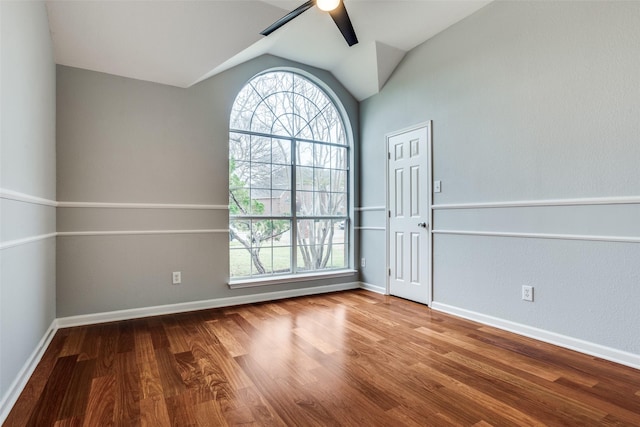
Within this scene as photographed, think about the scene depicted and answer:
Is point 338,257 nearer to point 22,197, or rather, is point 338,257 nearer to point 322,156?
point 322,156

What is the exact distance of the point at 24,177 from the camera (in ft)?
5.80

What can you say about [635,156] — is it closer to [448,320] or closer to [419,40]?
[448,320]

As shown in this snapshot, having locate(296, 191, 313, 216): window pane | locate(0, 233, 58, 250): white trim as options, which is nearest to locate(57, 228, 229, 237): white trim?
locate(0, 233, 58, 250): white trim

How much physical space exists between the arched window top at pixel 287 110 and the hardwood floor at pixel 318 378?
216 cm

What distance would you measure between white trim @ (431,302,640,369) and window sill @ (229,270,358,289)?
54.9 inches

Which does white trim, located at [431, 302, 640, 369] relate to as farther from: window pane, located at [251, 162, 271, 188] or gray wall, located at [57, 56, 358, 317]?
window pane, located at [251, 162, 271, 188]

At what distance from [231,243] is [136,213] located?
3.07 feet

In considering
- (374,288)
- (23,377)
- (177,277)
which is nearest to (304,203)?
(374,288)

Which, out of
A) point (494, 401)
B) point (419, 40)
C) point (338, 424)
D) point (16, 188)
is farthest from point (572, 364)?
point (16, 188)

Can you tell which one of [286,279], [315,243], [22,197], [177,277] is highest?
[22,197]

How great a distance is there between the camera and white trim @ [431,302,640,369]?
6.42 ft

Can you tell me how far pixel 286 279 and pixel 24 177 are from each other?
94.6 inches

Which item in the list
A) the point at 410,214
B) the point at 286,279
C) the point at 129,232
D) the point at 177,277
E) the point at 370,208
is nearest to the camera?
the point at 129,232

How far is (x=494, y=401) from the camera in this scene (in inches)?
61.2
